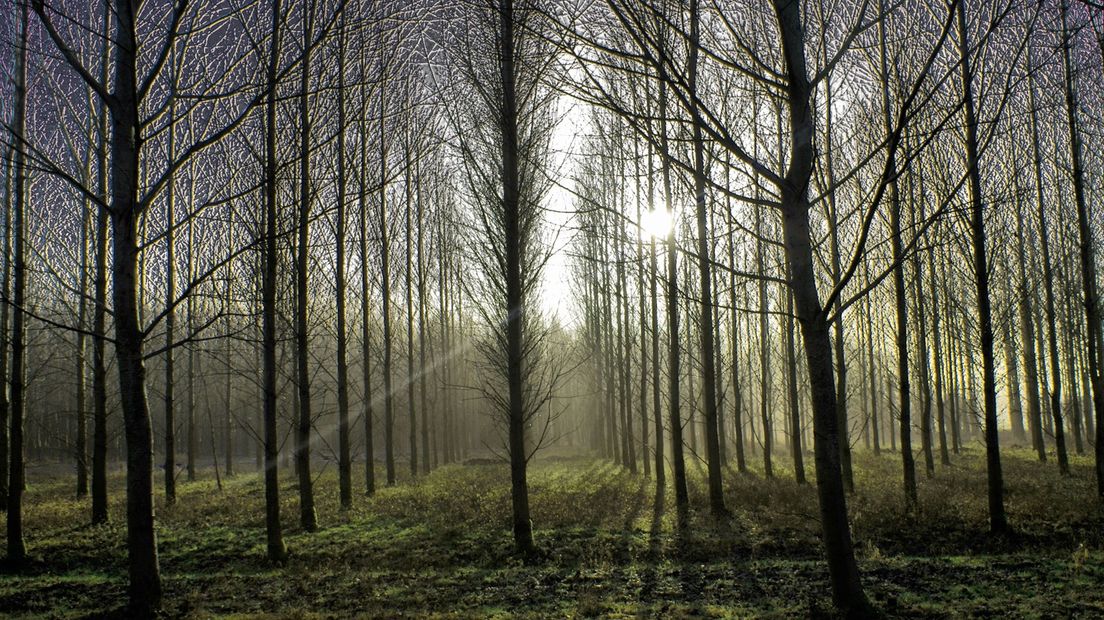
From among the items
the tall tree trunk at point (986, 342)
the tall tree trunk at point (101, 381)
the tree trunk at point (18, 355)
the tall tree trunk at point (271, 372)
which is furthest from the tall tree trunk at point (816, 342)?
the tall tree trunk at point (101, 381)

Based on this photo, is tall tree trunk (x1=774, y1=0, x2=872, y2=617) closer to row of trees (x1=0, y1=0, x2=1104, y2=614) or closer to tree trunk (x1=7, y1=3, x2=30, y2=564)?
row of trees (x1=0, y1=0, x2=1104, y2=614)

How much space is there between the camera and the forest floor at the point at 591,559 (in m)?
5.64

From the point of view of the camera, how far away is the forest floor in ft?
18.5

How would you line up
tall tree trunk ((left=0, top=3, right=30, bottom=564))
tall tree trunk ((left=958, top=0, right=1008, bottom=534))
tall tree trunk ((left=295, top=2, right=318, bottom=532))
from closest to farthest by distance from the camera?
tall tree trunk ((left=0, top=3, right=30, bottom=564)) < tall tree trunk ((left=958, top=0, right=1008, bottom=534)) < tall tree trunk ((left=295, top=2, right=318, bottom=532))

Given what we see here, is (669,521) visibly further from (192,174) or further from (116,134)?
(192,174)

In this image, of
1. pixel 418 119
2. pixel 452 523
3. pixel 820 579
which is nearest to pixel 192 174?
pixel 418 119

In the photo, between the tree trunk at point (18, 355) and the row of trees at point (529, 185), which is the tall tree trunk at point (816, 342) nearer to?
the row of trees at point (529, 185)

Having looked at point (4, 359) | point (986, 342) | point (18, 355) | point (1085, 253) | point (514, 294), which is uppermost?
point (1085, 253)

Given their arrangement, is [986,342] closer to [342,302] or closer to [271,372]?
[271,372]

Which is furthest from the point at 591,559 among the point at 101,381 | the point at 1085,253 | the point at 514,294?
the point at 101,381

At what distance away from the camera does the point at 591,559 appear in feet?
26.1

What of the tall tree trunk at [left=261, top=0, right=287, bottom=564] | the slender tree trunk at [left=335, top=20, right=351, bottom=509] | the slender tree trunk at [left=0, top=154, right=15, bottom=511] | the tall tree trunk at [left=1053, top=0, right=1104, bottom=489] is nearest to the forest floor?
the tall tree trunk at [left=261, top=0, right=287, bottom=564]

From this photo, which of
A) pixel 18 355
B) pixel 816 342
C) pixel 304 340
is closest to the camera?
pixel 816 342

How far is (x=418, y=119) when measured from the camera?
1388 centimetres
